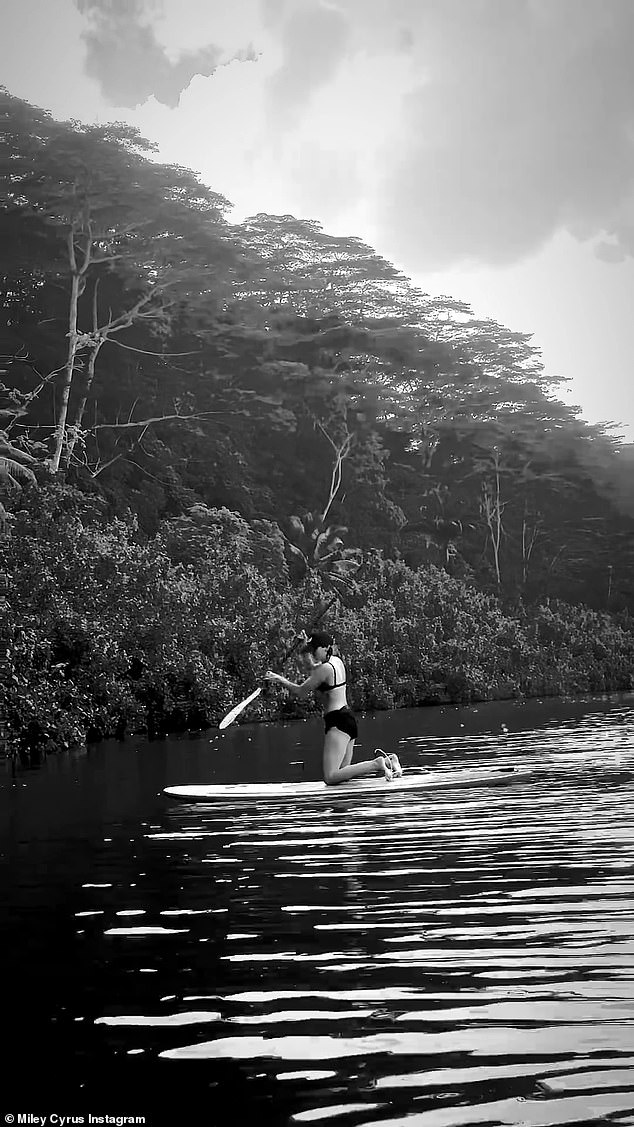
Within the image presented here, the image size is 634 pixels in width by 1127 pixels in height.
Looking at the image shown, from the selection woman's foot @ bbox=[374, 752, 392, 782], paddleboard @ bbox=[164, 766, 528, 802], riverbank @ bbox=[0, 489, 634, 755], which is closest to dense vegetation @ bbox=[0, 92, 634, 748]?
riverbank @ bbox=[0, 489, 634, 755]

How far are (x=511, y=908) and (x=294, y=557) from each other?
31.5m

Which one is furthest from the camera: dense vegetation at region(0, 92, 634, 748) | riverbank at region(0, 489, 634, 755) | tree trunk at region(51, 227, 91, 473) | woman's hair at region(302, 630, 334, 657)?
tree trunk at region(51, 227, 91, 473)

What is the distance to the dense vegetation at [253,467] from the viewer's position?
20812mm

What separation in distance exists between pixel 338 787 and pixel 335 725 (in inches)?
17.2

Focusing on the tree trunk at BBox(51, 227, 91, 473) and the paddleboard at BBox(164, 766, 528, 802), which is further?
the tree trunk at BBox(51, 227, 91, 473)

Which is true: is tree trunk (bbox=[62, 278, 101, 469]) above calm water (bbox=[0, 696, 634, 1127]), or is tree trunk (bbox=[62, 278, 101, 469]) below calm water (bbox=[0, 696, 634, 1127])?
above

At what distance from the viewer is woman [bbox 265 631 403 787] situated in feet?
36.7

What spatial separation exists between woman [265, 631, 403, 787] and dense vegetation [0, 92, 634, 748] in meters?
5.87

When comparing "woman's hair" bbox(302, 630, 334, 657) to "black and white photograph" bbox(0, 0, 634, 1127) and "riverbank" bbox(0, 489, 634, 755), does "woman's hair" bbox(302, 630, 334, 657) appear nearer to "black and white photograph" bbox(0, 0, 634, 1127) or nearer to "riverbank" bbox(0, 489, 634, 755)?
"black and white photograph" bbox(0, 0, 634, 1127)

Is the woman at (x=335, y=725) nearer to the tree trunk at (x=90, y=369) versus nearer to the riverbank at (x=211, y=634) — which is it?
the riverbank at (x=211, y=634)

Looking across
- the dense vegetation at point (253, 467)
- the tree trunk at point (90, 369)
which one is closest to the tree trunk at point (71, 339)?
the dense vegetation at point (253, 467)

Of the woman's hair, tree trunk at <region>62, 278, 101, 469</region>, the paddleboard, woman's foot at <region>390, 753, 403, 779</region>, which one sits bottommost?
the paddleboard

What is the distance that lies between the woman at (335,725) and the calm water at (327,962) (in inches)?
31.7

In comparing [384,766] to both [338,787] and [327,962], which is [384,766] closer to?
[338,787]
